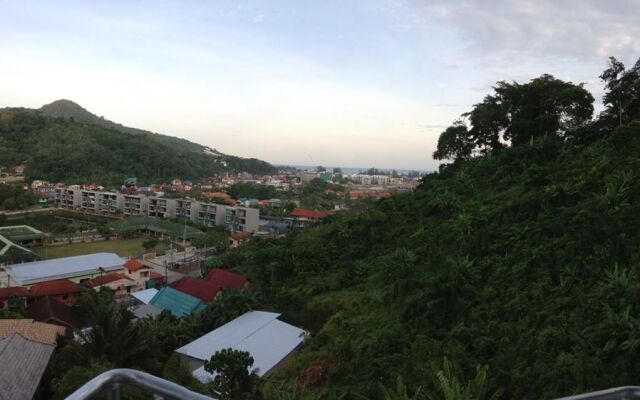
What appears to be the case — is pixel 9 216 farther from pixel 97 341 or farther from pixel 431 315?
pixel 431 315

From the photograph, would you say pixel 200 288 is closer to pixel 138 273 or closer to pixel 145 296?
pixel 145 296

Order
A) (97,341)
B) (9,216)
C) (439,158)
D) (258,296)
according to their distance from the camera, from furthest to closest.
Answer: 1. (9,216)
2. (439,158)
3. (258,296)
4. (97,341)

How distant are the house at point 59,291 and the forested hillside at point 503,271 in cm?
848

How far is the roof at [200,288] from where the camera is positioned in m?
19.0

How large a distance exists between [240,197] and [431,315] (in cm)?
6244

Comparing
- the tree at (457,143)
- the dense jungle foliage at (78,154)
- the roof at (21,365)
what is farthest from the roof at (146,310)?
the dense jungle foliage at (78,154)

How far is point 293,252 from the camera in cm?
1930

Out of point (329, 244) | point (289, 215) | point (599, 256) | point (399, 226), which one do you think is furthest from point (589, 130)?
point (289, 215)

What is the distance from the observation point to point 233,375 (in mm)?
9906

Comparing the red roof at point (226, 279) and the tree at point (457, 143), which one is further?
the tree at point (457, 143)

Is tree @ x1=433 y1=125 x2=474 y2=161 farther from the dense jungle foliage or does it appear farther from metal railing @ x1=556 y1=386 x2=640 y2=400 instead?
the dense jungle foliage

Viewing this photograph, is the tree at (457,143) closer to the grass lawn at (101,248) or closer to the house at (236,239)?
the house at (236,239)

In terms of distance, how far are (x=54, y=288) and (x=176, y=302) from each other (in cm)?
693

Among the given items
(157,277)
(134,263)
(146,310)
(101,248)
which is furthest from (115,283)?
(101,248)
